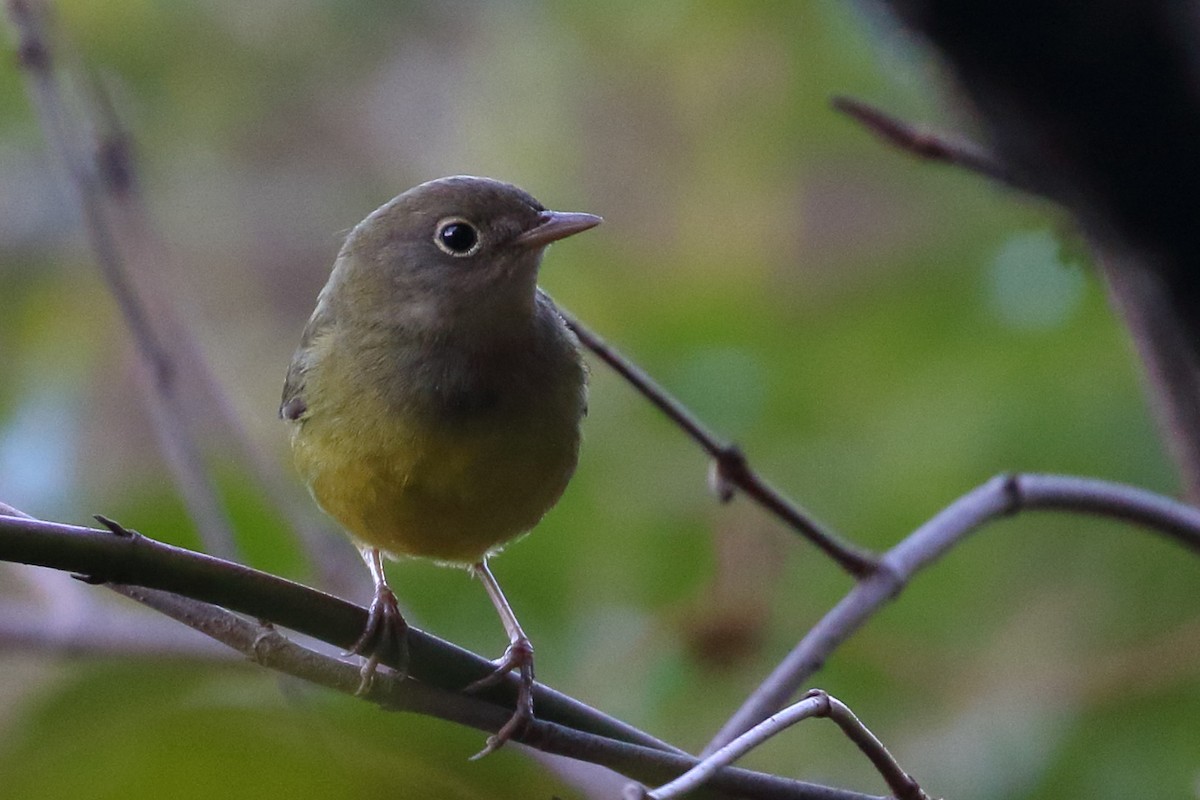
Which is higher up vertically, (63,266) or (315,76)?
(315,76)

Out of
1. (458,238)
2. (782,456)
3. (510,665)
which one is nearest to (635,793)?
(510,665)

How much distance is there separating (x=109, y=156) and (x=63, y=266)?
255cm

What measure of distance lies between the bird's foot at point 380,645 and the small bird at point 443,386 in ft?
2.31

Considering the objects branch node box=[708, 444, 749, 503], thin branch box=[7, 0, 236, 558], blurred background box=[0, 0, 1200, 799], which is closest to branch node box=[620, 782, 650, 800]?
blurred background box=[0, 0, 1200, 799]

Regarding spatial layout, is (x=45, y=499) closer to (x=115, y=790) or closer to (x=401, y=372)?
(x=401, y=372)

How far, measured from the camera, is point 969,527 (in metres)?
3.16

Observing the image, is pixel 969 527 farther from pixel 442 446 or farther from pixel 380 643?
pixel 380 643

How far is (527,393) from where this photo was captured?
3.46m

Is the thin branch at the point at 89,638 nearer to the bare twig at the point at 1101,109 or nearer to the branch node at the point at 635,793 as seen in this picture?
the branch node at the point at 635,793

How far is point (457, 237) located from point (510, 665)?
4.69 feet

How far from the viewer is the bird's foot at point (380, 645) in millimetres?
2004

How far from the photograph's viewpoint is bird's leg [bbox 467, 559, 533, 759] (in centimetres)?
203

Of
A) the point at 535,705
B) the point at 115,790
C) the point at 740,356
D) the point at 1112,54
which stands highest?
the point at 1112,54

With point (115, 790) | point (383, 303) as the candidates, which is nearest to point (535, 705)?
point (115, 790)
